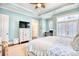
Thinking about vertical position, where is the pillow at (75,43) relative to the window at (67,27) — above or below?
below

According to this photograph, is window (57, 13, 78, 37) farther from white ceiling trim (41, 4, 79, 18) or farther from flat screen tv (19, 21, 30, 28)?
flat screen tv (19, 21, 30, 28)

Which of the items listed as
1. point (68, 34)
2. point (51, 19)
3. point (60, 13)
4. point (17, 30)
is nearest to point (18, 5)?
point (17, 30)

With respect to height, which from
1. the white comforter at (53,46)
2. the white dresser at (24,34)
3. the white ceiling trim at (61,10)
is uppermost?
the white ceiling trim at (61,10)

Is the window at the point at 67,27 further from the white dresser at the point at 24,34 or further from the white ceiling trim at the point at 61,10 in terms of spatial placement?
the white dresser at the point at 24,34

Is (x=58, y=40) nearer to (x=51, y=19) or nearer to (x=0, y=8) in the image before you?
(x=51, y=19)

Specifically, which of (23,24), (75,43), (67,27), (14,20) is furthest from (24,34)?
(75,43)

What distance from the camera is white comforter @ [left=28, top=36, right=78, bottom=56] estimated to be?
148 cm

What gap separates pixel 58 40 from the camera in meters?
1.68

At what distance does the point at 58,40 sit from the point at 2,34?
1.02m

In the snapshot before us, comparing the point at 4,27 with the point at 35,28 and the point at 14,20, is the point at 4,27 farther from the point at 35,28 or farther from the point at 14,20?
the point at 35,28

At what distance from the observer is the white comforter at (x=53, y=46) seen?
4.86ft

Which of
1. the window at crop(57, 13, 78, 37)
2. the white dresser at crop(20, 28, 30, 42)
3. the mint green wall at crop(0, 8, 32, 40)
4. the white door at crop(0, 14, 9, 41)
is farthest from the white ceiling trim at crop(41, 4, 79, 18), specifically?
the white door at crop(0, 14, 9, 41)

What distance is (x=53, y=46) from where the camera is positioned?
160 centimetres

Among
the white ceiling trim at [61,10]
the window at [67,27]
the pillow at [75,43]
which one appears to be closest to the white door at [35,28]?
the white ceiling trim at [61,10]
